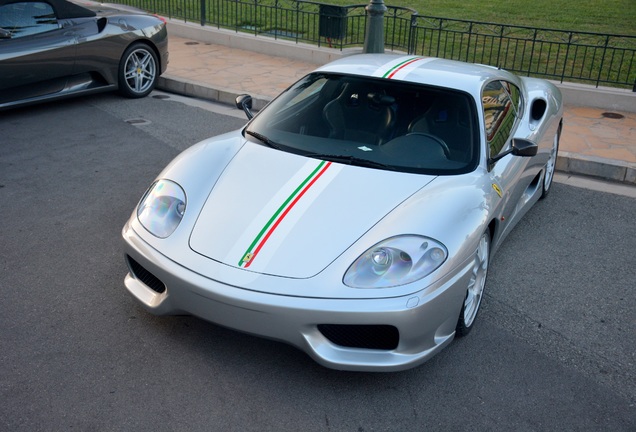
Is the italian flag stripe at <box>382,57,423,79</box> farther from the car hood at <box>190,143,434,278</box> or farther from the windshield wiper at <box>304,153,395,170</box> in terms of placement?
the car hood at <box>190,143,434,278</box>

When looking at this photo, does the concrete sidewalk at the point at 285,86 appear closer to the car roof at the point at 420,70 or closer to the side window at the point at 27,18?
the side window at the point at 27,18

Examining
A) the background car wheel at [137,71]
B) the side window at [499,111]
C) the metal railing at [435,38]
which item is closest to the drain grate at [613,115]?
the metal railing at [435,38]

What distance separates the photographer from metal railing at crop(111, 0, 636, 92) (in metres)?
9.58

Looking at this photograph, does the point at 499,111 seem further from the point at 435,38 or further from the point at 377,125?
the point at 435,38

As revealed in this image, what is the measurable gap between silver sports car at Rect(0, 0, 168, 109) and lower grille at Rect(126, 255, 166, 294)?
15.3ft

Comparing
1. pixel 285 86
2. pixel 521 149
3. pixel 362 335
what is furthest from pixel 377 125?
pixel 285 86

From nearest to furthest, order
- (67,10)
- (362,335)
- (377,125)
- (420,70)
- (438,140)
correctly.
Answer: (362,335), (438,140), (377,125), (420,70), (67,10)

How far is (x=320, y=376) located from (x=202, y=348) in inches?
25.9

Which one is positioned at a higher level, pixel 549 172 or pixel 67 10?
pixel 67 10

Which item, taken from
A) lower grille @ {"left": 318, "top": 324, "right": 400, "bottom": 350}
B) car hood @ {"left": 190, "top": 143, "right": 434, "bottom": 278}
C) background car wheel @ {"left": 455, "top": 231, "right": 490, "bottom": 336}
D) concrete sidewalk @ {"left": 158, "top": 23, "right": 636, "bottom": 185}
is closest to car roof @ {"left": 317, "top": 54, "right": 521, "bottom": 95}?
car hood @ {"left": 190, "top": 143, "right": 434, "bottom": 278}

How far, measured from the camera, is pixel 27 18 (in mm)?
7777

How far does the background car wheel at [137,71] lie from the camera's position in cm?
866

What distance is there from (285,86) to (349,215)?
622cm

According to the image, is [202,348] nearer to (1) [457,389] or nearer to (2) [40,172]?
(1) [457,389]
